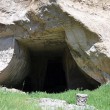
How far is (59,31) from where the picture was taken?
914cm

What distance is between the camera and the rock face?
858cm

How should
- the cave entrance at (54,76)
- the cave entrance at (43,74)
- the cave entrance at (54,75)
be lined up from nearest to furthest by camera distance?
the cave entrance at (54,75) → the cave entrance at (43,74) → the cave entrance at (54,76)

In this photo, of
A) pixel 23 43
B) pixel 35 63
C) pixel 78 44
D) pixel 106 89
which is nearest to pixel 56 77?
pixel 35 63

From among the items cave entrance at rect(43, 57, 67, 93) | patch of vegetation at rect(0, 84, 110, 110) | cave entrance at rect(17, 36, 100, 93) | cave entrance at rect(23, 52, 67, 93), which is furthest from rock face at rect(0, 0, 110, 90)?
cave entrance at rect(43, 57, 67, 93)

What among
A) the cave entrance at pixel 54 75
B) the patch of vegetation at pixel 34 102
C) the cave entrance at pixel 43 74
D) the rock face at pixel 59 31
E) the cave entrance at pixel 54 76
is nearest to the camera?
the patch of vegetation at pixel 34 102

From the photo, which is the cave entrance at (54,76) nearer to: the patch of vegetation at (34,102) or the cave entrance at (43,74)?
the cave entrance at (43,74)

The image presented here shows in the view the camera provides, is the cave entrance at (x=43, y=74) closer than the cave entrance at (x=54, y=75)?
No

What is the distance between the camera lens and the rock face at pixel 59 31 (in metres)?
8.58

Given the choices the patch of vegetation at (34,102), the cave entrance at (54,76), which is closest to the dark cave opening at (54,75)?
the cave entrance at (54,76)

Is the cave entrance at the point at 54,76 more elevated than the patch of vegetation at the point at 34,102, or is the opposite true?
the patch of vegetation at the point at 34,102

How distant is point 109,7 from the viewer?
9148 millimetres

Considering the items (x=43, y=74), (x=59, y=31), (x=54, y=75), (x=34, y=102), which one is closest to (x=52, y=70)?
(x=54, y=75)

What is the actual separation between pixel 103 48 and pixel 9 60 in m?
2.88

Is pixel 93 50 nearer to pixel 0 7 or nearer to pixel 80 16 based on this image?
pixel 80 16
